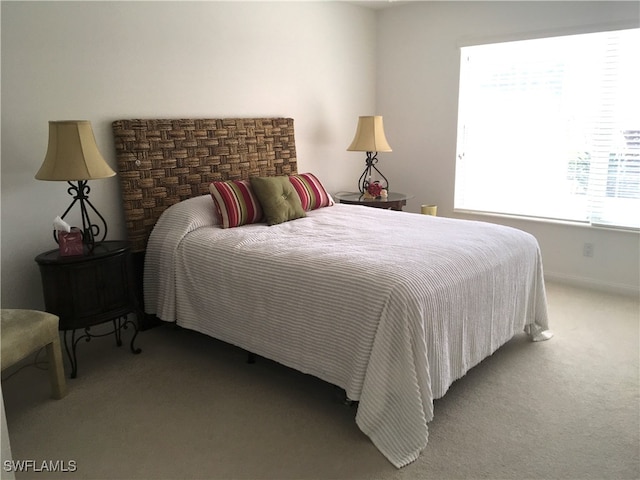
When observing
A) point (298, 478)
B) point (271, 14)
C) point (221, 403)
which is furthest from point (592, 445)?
point (271, 14)

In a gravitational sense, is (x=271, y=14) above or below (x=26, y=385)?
above

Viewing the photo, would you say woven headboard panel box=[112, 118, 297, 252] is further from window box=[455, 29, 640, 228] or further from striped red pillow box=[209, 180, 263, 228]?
window box=[455, 29, 640, 228]

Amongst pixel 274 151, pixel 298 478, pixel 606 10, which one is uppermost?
pixel 606 10

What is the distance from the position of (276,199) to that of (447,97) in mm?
2345

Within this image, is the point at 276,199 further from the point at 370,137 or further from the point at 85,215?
the point at 370,137

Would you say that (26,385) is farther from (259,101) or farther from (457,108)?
(457,108)

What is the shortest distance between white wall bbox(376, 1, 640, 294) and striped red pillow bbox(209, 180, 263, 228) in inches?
→ 90.6

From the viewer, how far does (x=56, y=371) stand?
2.49 m

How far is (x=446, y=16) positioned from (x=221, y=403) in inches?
158

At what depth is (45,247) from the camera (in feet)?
9.62

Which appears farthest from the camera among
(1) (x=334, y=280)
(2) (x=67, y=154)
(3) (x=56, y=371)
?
(2) (x=67, y=154)

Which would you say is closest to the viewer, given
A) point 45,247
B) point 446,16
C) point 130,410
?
point 130,410

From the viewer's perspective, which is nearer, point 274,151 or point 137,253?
point 137,253

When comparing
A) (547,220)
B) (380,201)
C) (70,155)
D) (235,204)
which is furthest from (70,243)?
(547,220)
